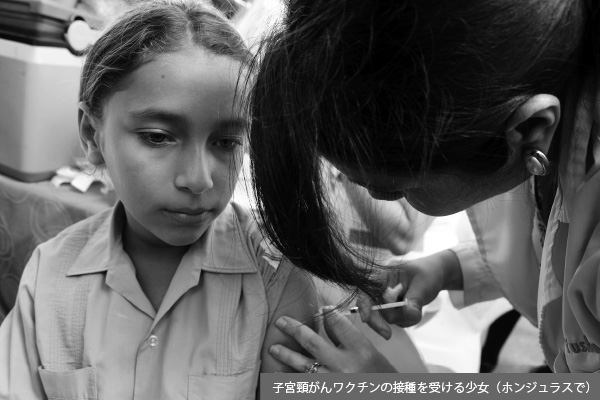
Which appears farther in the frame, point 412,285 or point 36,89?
point 36,89

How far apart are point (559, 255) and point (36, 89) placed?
1.03 m

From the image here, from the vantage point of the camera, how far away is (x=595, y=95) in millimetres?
680

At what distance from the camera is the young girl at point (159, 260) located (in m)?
0.88

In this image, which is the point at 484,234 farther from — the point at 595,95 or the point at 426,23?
the point at 426,23

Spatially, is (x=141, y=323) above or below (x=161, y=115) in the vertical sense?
below

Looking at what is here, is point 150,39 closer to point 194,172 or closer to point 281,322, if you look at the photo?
point 194,172

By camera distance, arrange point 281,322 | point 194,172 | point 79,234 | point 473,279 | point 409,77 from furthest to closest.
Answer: point 473,279 → point 79,234 → point 281,322 → point 194,172 → point 409,77

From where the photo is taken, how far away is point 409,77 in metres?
0.61

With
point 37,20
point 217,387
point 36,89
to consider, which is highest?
point 37,20

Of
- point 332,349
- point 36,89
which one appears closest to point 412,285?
point 332,349

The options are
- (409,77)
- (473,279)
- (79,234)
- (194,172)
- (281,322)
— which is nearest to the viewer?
(409,77)

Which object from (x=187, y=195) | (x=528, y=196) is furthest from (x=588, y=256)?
(x=187, y=195)

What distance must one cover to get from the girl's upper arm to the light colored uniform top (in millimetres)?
345

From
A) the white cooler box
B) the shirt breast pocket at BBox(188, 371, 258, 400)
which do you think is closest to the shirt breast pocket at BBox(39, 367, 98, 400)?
the shirt breast pocket at BBox(188, 371, 258, 400)
